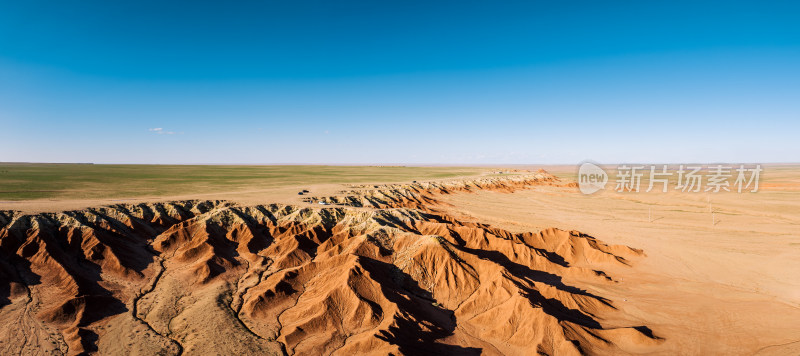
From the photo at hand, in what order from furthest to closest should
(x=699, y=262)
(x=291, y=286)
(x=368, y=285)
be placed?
(x=699, y=262) → (x=291, y=286) → (x=368, y=285)

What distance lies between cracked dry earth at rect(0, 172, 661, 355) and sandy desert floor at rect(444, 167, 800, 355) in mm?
4183

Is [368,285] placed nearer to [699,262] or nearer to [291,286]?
[291,286]

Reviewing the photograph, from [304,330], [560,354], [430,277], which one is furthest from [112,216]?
[560,354]

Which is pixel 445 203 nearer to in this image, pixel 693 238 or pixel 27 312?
pixel 693 238

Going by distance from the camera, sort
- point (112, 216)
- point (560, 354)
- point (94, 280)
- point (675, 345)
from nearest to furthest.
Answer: point (560, 354)
point (675, 345)
point (94, 280)
point (112, 216)

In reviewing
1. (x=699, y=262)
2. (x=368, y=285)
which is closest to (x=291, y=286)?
(x=368, y=285)

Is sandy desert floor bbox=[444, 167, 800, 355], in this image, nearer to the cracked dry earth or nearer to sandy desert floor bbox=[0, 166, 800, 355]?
sandy desert floor bbox=[0, 166, 800, 355]

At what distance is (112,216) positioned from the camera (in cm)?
5419

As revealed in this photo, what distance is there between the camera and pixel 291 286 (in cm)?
3856

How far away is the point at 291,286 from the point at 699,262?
2338 inches

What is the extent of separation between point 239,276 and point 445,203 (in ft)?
227

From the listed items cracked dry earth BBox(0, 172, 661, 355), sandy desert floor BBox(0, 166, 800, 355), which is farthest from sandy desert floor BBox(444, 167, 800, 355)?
cracked dry earth BBox(0, 172, 661, 355)

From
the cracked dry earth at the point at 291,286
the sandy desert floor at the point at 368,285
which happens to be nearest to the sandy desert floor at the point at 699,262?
the sandy desert floor at the point at 368,285

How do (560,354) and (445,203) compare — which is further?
(445,203)
